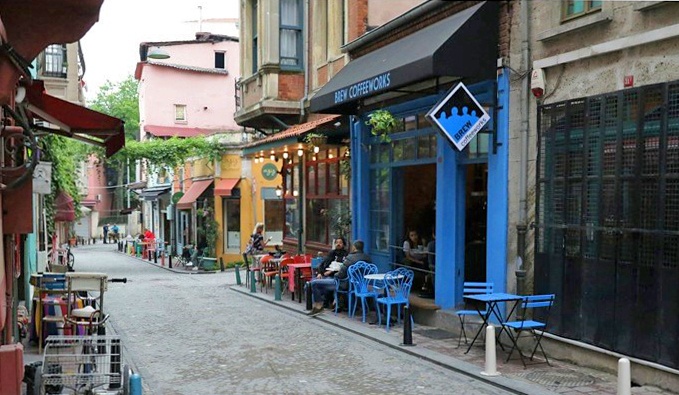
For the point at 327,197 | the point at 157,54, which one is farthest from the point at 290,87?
the point at 157,54

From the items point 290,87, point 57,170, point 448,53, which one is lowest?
point 57,170

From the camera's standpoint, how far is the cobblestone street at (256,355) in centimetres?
894

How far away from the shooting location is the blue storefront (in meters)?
11.0

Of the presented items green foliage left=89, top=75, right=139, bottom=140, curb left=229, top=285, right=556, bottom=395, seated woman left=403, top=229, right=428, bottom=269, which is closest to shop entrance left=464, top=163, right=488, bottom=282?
seated woman left=403, top=229, right=428, bottom=269

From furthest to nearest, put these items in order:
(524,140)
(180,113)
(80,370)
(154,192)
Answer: (180,113) → (154,192) → (524,140) → (80,370)

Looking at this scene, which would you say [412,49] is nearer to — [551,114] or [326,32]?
[551,114]

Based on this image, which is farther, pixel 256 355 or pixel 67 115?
pixel 256 355

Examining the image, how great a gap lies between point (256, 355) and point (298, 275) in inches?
241

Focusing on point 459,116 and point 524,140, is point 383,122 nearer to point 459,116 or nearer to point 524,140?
point 459,116

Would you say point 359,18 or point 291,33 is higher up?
point 291,33

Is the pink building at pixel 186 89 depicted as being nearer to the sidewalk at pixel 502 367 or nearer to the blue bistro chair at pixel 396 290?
the blue bistro chair at pixel 396 290

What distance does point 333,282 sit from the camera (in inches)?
587

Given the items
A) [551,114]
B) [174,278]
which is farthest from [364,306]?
[174,278]

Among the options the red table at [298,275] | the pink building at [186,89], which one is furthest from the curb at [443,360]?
the pink building at [186,89]
